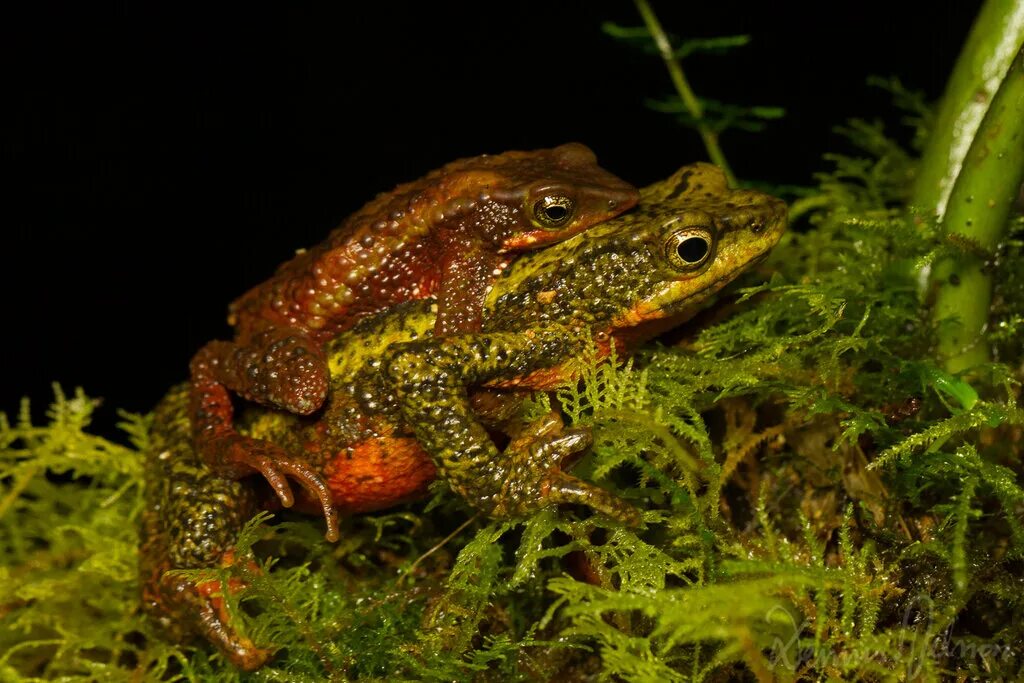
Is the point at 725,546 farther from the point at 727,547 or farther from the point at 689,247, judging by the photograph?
the point at 689,247

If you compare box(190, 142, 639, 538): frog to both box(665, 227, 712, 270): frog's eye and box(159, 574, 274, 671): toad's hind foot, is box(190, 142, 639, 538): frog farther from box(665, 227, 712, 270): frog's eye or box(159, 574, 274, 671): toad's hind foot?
box(159, 574, 274, 671): toad's hind foot

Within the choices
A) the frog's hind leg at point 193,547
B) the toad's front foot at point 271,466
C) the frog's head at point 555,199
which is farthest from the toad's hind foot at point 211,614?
the frog's head at point 555,199

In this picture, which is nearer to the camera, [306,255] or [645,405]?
[645,405]

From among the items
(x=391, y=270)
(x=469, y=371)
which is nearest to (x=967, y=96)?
(x=469, y=371)

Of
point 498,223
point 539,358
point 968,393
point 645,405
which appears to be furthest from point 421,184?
point 968,393

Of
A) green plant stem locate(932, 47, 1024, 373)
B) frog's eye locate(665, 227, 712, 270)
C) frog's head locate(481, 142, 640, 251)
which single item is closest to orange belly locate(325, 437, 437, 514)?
frog's head locate(481, 142, 640, 251)

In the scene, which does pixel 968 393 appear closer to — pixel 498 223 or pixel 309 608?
pixel 498 223

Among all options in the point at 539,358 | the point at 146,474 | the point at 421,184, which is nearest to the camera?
the point at 539,358
